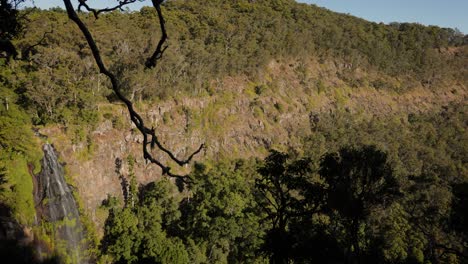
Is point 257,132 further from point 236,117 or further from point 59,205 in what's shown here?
point 59,205

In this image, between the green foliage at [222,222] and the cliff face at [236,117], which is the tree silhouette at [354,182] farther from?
the cliff face at [236,117]

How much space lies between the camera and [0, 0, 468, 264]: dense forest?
44.4ft

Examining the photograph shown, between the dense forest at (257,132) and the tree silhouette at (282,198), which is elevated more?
the dense forest at (257,132)

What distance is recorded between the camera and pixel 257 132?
1940 inches

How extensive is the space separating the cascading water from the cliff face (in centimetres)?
135

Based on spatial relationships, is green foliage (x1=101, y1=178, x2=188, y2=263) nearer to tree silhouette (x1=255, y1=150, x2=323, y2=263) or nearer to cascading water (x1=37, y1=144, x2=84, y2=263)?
cascading water (x1=37, y1=144, x2=84, y2=263)

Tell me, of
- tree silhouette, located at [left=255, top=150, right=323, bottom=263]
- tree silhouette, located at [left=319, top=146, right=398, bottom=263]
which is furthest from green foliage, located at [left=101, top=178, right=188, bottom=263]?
tree silhouette, located at [left=255, top=150, right=323, bottom=263]

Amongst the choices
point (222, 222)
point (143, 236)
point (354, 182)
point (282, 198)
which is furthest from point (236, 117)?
point (282, 198)

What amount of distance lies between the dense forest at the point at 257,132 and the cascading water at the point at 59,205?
59 cm

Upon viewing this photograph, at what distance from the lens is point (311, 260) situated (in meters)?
11.9

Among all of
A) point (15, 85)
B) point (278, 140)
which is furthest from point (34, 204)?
point (278, 140)

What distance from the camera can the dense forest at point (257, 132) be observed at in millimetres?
13531

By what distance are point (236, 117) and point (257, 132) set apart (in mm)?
3636

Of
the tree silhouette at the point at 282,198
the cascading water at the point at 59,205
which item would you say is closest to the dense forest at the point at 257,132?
the tree silhouette at the point at 282,198
